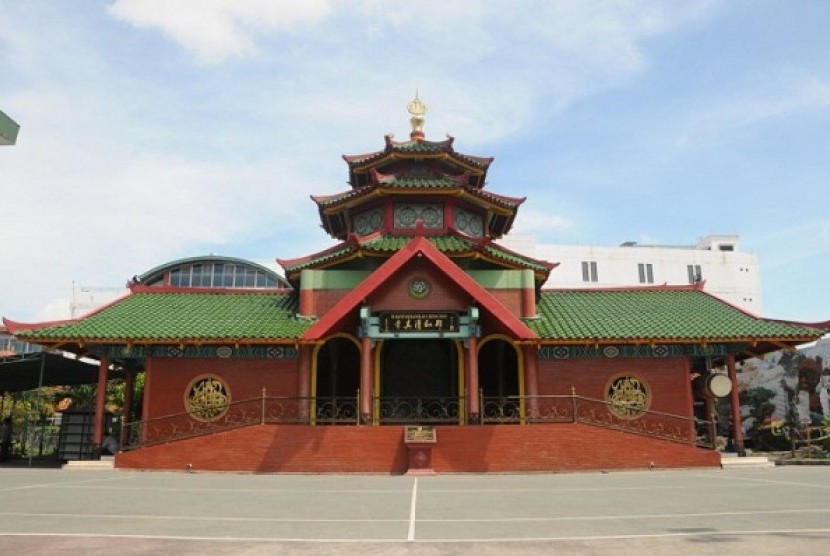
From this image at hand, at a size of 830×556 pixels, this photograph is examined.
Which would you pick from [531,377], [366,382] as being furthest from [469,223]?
[366,382]

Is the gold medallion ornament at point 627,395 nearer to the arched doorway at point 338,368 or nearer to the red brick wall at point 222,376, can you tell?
the arched doorway at point 338,368

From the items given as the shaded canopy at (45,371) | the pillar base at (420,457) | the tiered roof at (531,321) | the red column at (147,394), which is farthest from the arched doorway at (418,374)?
the shaded canopy at (45,371)

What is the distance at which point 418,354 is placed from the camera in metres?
22.5

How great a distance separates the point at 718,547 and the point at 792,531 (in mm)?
1459

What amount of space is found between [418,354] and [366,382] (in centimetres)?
411

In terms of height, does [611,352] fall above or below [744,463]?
above

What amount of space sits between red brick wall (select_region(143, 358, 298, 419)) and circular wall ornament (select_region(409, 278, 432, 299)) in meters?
4.74

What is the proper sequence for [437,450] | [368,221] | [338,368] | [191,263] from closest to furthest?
[437,450] → [338,368] → [368,221] → [191,263]

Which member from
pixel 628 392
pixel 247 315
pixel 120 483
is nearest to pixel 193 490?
pixel 120 483

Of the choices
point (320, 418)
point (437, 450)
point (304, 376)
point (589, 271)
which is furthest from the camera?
point (589, 271)

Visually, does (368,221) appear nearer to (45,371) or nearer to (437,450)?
(437,450)

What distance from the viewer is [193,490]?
12555 millimetres

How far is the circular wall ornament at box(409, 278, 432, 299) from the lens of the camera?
19.5m

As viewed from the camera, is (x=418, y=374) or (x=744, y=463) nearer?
(x=744, y=463)
